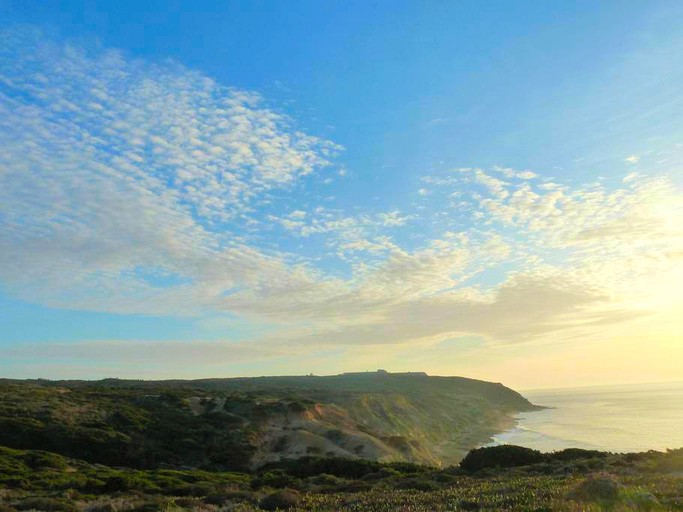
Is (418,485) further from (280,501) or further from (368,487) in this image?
(280,501)

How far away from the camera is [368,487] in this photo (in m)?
25.1

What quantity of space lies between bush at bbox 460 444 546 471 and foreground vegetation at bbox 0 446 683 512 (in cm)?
7

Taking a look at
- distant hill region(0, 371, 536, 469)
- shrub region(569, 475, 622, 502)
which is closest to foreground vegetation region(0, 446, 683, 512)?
shrub region(569, 475, 622, 502)

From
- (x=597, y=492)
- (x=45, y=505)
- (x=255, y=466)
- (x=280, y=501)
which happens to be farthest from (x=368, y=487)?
(x=255, y=466)

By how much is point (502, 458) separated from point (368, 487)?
15.6 m

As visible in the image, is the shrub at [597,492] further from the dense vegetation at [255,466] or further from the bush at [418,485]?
the bush at [418,485]

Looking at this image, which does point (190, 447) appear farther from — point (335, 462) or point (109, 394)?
point (109, 394)

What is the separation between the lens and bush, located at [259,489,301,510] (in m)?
18.3

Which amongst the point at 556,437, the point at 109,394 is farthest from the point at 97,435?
the point at 556,437

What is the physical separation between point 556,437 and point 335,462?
55.2 metres

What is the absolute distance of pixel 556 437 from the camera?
7975 centimetres

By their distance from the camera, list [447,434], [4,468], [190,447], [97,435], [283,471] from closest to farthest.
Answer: [4,468] < [283,471] < [97,435] < [190,447] < [447,434]

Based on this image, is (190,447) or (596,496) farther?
(190,447)

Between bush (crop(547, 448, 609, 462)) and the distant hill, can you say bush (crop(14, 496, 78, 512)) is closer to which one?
the distant hill
